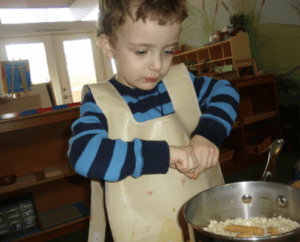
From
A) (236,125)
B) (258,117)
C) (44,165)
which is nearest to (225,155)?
(236,125)

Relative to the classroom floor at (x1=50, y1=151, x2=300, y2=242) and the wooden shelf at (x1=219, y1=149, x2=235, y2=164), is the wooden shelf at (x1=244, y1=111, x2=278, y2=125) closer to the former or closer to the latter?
the wooden shelf at (x1=219, y1=149, x2=235, y2=164)

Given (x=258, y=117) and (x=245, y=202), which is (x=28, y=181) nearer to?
(x=245, y=202)

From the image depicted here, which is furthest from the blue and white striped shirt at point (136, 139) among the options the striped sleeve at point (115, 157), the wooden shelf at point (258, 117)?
the wooden shelf at point (258, 117)

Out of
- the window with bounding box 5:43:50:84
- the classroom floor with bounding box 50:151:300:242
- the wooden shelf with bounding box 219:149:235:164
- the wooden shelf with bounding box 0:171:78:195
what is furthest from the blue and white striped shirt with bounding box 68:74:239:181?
the window with bounding box 5:43:50:84

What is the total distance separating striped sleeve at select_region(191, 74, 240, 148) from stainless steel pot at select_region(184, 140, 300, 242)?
0.16 metres

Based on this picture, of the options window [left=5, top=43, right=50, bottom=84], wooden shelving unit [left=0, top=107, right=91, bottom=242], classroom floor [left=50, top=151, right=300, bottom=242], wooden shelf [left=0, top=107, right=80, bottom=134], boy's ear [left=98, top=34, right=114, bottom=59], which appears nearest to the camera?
boy's ear [left=98, top=34, right=114, bottom=59]

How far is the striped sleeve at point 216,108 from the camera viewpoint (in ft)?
2.13

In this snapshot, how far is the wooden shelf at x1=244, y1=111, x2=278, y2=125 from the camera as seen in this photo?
8.99ft

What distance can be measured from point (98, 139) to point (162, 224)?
0.30m

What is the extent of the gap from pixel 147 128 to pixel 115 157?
194 millimetres

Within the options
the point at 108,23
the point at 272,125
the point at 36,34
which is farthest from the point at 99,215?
the point at 36,34

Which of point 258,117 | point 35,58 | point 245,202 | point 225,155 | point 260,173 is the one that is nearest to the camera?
point 245,202

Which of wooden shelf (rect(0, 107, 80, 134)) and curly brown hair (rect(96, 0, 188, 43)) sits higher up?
curly brown hair (rect(96, 0, 188, 43))

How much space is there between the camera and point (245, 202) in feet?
1.59
